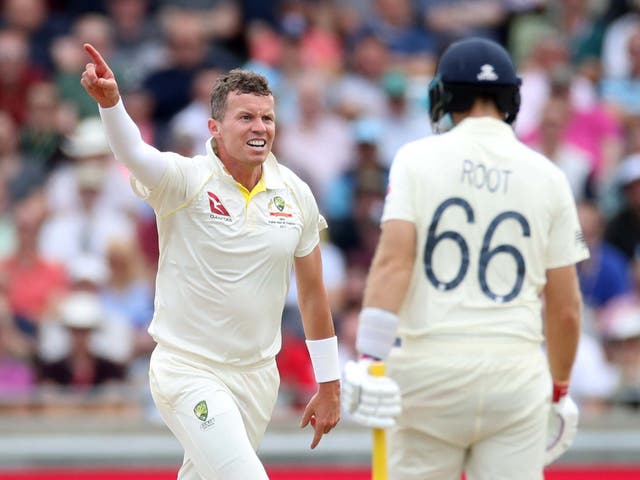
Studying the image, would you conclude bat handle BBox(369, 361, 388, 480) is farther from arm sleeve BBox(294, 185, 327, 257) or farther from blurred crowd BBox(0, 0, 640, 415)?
blurred crowd BBox(0, 0, 640, 415)

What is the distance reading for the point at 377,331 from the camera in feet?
18.5

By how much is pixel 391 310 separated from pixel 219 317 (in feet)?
2.37

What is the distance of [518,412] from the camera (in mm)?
5719

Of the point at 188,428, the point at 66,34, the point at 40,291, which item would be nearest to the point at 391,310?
the point at 188,428

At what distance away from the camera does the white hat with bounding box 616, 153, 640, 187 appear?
10.8m

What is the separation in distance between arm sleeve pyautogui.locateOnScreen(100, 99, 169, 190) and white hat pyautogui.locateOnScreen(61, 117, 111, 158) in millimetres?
5103

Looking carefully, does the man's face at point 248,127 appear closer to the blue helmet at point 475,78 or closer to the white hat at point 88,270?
the blue helmet at point 475,78

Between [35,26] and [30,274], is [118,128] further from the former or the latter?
[35,26]

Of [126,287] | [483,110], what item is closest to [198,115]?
[126,287]

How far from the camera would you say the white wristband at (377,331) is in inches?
221

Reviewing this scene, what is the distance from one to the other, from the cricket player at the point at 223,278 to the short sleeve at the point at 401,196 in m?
0.45

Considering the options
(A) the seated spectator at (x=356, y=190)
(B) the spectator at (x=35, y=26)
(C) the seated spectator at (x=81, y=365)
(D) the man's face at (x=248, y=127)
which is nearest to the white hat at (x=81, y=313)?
(C) the seated spectator at (x=81, y=365)

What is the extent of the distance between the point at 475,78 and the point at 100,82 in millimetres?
1551

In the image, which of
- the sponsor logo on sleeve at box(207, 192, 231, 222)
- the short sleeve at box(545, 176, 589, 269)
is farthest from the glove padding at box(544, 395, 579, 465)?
the sponsor logo on sleeve at box(207, 192, 231, 222)
